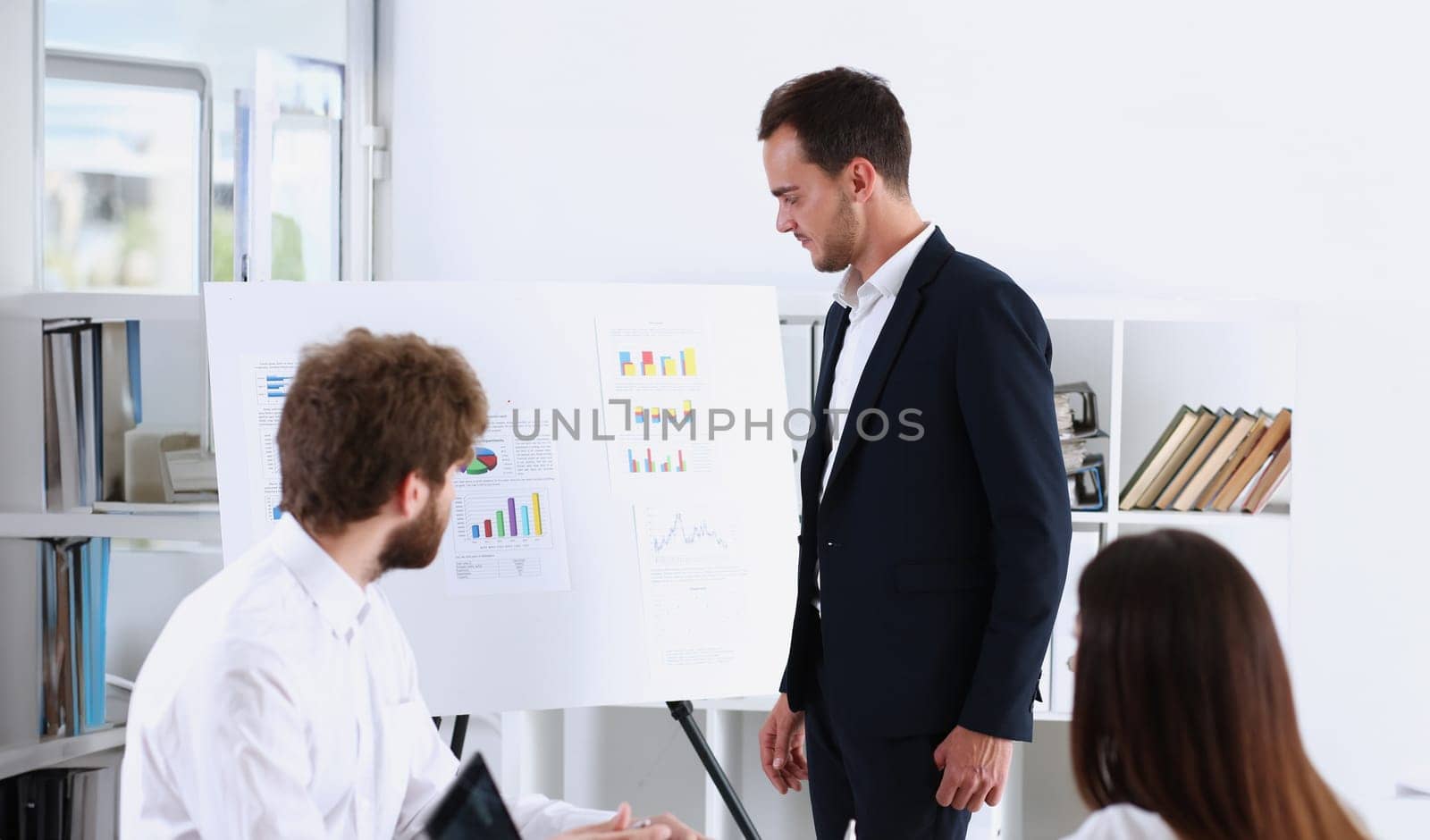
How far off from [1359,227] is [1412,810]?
1.36m

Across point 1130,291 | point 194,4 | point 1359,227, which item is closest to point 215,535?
point 194,4

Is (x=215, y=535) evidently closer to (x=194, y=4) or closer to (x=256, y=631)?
(x=194, y=4)

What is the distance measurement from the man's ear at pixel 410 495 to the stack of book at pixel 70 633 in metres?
1.70

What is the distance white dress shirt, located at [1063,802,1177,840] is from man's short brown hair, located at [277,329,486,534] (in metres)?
0.76

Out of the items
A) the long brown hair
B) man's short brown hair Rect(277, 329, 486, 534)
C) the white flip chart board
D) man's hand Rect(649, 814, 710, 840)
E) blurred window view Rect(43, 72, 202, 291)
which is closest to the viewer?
the long brown hair

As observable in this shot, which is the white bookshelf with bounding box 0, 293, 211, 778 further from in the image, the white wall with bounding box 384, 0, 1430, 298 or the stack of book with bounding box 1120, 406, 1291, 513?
the stack of book with bounding box 1120, 406, 1291, 513

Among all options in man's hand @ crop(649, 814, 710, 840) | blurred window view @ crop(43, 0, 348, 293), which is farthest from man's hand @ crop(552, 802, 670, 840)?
blurred window view @ crop(43, 0, 348, 293)

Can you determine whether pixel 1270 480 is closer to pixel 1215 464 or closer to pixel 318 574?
pixel 1215 464

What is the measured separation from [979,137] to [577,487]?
146 cm

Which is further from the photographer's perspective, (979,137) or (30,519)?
(979,137)

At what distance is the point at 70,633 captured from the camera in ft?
8.76

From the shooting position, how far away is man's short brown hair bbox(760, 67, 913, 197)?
5.61 feet


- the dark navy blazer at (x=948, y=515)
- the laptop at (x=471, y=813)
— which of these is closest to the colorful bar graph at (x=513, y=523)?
the dark navy blazer at (x=948, y=515)

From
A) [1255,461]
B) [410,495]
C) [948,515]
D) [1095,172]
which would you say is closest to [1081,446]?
[1255,461]
